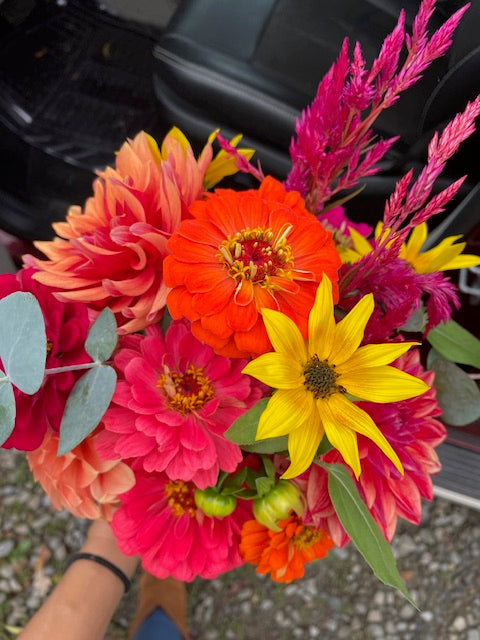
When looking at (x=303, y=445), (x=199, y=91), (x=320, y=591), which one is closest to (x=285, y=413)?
(x=303, y=445)

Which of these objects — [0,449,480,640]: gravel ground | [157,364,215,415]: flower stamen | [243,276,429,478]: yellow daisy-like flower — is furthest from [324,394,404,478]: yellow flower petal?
[0,449,480,640]: gravel ground

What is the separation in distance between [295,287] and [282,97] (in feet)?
2.78

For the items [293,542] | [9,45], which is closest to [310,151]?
[293,542]

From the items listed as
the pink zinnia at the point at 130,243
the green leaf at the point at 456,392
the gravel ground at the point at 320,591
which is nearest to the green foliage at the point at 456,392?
the green leaf at the point at 456,392

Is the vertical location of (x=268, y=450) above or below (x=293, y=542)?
above

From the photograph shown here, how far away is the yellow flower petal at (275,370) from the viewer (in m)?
0.36

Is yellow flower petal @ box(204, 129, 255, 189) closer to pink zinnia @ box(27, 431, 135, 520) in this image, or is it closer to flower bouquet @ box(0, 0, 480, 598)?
flower bouquet @ box(0, 0, 480, 598)

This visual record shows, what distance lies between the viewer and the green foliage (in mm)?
645

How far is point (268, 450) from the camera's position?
0.43 m

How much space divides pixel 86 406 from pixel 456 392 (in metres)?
0.44

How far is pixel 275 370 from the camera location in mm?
364

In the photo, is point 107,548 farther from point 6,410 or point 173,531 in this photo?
point 6,410

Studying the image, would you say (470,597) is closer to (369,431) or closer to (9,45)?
(369,431)

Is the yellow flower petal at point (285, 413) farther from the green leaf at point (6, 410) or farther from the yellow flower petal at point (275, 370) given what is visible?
the green leaf at point (6, 410)
